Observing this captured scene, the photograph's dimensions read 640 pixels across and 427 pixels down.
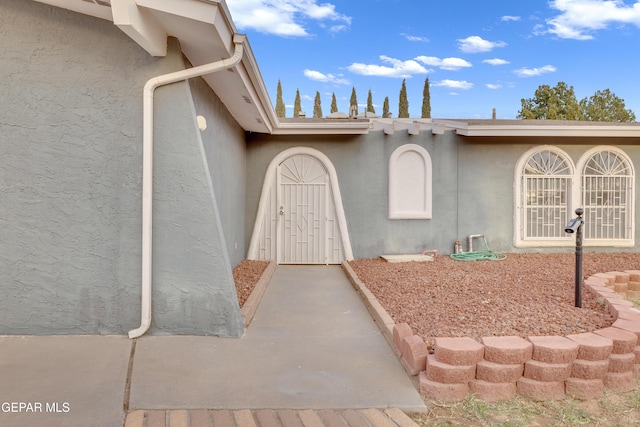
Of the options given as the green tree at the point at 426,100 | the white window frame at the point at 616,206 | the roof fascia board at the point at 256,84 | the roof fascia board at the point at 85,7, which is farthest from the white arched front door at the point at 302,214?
the green tree at the point at 426,100

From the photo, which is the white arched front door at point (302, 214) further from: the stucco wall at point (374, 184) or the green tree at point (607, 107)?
the green tree at point (607, 107)

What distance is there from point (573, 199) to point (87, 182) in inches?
379

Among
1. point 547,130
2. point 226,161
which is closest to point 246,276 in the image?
point 226,161

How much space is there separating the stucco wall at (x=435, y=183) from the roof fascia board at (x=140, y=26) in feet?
16.4

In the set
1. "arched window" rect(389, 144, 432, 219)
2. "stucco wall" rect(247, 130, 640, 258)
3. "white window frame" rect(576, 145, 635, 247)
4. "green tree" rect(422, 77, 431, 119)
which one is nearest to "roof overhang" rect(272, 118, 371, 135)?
"stucco wall" rect(247, 130, 640, 258)

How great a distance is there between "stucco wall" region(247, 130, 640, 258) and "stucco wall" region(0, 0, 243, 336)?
16.1 feet

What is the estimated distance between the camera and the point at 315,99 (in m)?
35.9

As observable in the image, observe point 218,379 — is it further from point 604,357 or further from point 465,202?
point 465,202

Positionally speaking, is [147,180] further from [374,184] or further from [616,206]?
[616,206]

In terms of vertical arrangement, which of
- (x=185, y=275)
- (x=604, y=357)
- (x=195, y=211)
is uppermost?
(x=195, y=211)

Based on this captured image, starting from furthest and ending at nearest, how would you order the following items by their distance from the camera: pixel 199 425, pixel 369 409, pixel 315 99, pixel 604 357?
pixel 315 99, pixel 604 357, pixel 369 409, pixel 199 425

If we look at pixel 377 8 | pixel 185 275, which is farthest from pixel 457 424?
pixel 377 8

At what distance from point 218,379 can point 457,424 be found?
1.73 meters

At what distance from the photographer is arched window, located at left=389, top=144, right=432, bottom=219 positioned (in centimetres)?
880
